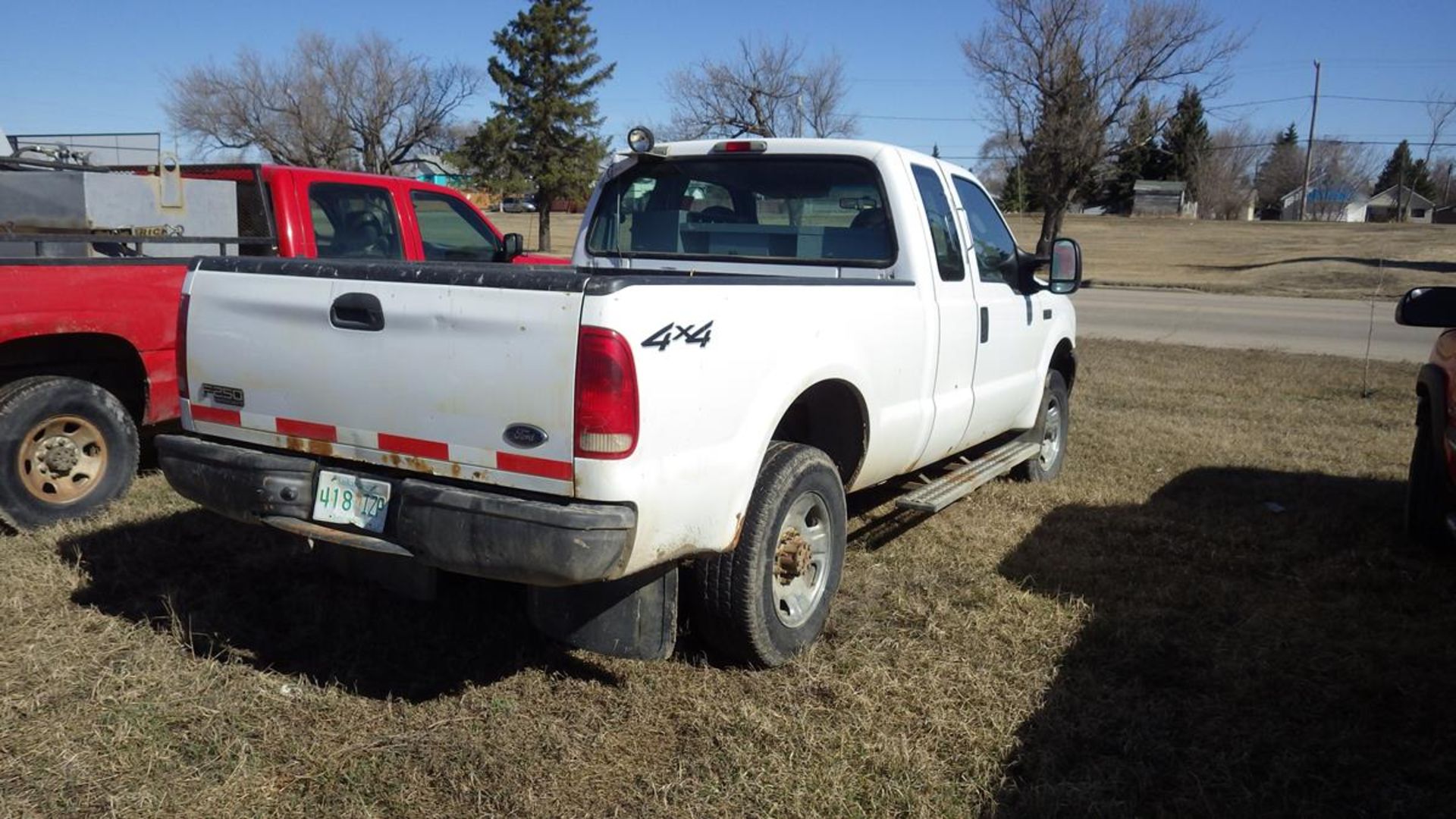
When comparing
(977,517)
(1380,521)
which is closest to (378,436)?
(977,517)

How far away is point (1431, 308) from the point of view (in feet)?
15.2

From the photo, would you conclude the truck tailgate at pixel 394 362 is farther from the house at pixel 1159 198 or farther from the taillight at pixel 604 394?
the house at pixel 1159 198

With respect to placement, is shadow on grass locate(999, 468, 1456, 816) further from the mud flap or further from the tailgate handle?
the tailgate handle

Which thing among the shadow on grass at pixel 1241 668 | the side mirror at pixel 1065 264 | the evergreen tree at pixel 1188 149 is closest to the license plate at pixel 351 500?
the shadow on grass at pixel 1241 668

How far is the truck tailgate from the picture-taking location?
3.09m

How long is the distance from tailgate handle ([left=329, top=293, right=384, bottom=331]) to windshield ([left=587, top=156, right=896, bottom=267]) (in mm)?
2095

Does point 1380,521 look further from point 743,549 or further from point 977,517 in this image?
point 743,549

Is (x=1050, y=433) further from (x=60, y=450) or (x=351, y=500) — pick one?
(x=60, y=450)

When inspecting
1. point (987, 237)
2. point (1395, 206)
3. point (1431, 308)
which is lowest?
point (1431, 308)

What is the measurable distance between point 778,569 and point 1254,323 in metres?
18.0

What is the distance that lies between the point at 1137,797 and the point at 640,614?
5.11 feet

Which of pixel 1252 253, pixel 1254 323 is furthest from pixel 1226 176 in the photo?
pixel 1254 323

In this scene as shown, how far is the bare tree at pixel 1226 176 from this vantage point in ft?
238

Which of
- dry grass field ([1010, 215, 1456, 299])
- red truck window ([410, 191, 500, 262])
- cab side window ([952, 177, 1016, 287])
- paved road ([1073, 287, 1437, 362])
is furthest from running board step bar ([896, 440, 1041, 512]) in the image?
dry grass field ([1010, 215, 1456, 299])
